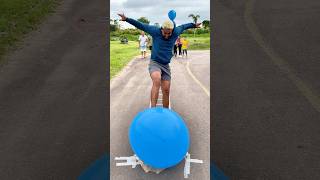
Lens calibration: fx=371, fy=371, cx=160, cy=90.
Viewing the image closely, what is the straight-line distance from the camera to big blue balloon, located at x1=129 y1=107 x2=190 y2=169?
5.30m

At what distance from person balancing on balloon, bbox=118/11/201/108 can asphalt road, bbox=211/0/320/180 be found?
1.49 m

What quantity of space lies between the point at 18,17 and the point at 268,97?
16.5 m

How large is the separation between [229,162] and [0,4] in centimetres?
2198

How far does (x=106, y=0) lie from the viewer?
29203 mm

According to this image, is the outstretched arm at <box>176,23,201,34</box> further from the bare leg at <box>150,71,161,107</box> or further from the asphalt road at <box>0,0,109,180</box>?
the asphalt road at <box>0,0,109,180</box>

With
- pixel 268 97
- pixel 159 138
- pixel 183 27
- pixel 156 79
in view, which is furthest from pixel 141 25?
pixel 268 97

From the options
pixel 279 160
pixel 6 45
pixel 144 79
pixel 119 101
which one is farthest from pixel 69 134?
pixel 6 45

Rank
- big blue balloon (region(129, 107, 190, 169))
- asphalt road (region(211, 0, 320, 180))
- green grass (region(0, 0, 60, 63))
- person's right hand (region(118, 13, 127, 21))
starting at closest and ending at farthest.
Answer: big blue balloon (region(129, 107, 190, 169)) → asphalt road (region(211, 0, 320, 180)) → person's right hand (region(118, 13, 127, 21)) → green grass (region(0, 0, 60, 63))

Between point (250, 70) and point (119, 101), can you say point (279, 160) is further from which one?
point (250, 70)

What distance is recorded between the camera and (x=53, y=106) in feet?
30.8

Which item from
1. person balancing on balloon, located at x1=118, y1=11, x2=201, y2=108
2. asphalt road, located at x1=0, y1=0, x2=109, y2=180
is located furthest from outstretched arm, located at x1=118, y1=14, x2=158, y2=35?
asphalt road, located at x1=0, y1=0, x2=109, y2=180

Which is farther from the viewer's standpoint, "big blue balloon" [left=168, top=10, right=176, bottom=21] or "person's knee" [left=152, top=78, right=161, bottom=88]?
"person's knee" [left=152, top=78, right=161, bottom=88]

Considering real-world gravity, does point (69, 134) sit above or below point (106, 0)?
below

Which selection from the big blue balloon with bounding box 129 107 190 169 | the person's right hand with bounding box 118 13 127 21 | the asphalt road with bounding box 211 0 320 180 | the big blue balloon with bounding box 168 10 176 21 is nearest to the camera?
the big blue balloon with bounding box 129 107 190 169
